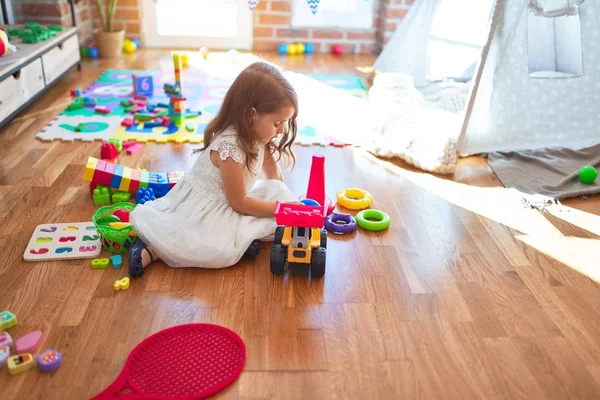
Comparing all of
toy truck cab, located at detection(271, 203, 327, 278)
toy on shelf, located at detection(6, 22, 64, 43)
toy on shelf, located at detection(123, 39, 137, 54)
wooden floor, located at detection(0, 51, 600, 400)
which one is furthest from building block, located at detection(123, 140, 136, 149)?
toy on shelf, located at detection(123, 39, 137, 54)

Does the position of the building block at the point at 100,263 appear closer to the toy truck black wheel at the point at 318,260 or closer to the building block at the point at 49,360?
the building block at the point at 49,360

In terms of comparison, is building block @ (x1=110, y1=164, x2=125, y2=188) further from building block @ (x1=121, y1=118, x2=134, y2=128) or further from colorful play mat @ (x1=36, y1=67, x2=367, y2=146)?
building block @ (x1=121, y1=118, x2=134, y2=128)

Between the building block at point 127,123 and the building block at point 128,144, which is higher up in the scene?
the building block at point 127,123

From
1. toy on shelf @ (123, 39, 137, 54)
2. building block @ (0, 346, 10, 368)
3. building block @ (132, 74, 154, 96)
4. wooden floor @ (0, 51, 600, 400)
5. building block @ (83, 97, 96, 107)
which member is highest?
toy on shelf @ (123, 39, 137, 54)

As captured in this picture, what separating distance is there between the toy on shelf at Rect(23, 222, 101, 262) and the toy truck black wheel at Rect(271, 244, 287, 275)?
0.56 metres

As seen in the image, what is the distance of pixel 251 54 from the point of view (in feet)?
15.4

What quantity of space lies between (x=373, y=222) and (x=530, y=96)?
1.15m

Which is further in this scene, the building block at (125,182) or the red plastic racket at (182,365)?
the building block at (125,182)

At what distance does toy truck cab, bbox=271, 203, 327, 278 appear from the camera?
5.74ft

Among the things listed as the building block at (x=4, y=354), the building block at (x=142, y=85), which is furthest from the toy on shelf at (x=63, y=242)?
the building block at (x=142, y=85)

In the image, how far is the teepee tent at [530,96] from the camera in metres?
2.66

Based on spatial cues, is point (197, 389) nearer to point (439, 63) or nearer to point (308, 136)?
point (308, 136)

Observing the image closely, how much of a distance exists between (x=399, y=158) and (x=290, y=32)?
2385 millimetres

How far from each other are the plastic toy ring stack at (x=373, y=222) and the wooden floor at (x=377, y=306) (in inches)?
1.3
